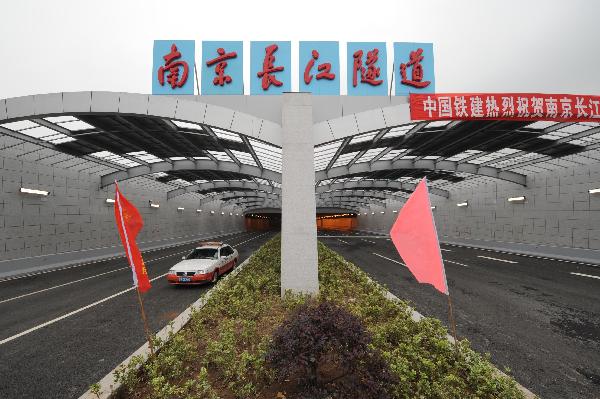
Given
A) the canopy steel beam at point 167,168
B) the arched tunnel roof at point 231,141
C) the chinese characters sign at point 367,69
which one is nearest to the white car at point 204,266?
the arched tunnel roof at point 231,141

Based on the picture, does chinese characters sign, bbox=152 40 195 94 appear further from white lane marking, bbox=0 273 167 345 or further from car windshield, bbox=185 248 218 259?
white lane marking, bbox=0 273 167 345

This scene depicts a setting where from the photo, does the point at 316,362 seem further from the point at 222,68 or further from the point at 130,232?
the point at 222,68

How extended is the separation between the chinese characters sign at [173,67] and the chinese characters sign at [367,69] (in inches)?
272

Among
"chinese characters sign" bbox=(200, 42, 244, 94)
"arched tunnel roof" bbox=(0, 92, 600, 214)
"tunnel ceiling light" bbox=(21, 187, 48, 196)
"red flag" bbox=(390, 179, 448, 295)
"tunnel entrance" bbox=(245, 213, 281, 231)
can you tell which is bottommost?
"tunnel entrance" bbox=(245, 213, 281, 231)

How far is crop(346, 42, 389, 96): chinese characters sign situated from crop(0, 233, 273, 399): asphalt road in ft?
35.7

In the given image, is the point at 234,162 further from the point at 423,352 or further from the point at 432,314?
the point at 423,352

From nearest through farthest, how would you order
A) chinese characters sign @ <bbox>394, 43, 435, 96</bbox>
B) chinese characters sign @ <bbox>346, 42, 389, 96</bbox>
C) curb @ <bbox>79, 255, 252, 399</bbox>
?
curb @ <bbox>79, 255, 252, 399</bbox> < chinese characters sign @ <bbox>346, 42, 389, 96</bbox> < chinese characters sign @ <bbox>394, 43, 435, 96</bbox>

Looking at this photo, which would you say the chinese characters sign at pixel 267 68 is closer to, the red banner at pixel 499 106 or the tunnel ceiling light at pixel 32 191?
the red banner at pixel 499 106

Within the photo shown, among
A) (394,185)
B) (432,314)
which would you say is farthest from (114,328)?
(394,185)

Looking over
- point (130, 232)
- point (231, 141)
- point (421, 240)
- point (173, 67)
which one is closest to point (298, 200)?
point (421, 240)

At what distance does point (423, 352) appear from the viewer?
206 inches

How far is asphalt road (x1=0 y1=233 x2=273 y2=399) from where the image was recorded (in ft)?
16.5

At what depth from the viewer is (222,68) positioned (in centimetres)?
1199

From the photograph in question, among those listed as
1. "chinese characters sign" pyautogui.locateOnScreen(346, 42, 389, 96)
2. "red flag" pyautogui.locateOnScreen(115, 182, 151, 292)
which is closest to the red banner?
"chinese characters sign" pyautogui.locateOnScreen(346, 42, 389, 96)
